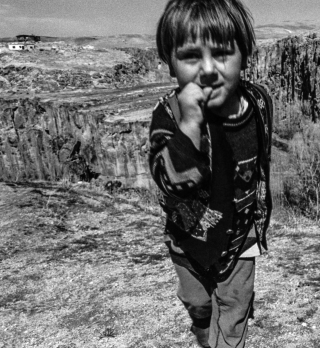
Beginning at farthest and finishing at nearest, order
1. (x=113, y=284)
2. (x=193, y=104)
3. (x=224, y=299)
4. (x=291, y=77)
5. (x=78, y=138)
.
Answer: (x=291, y=77)
(x=78, y=138)
(x=113, y=284)
(x=224, y=299)
(x=193, y=104)

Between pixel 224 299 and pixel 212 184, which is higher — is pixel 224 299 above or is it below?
below

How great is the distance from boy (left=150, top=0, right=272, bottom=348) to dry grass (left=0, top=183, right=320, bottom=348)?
82cm

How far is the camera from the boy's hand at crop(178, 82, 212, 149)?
1.19m

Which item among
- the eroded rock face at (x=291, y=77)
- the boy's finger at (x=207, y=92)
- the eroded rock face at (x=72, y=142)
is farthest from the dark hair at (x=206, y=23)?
the eroded rock face at (x=291, y=77)

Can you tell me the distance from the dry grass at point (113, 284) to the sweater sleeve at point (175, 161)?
1.57 meters

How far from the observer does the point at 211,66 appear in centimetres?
122

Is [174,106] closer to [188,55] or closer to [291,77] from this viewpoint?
[188,55]

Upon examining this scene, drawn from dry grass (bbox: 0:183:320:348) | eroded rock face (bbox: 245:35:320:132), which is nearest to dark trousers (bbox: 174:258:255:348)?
dry grass (bbox: 0:183:320:348)

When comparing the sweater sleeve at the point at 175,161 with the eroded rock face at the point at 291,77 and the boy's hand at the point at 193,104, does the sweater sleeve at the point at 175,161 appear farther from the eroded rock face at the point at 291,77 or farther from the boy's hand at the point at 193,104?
the eroded rock face at the point at 291,77

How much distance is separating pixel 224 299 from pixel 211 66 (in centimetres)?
96

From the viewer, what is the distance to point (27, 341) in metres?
2.81

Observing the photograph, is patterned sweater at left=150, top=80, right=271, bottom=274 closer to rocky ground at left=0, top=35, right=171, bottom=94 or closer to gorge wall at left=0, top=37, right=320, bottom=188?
gorge wall at left=0, top=37, right=320, bottom=188

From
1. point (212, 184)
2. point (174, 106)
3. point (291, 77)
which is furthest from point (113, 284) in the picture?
point (291, 77)

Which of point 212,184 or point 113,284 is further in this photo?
point 113,284
